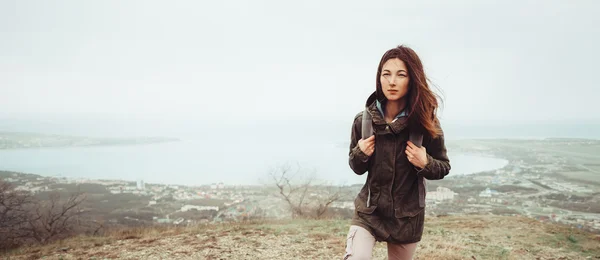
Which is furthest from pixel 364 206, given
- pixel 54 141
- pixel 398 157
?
pixel 54 141

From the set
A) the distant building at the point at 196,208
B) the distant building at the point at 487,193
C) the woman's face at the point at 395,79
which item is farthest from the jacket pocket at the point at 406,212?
the distant building at the point at 487,193

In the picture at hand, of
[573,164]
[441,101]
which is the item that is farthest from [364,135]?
[573,164]

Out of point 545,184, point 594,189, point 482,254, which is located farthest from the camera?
point 545,184

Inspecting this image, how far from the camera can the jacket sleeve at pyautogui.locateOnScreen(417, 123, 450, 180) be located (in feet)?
5.77

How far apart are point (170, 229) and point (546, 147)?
68.5m

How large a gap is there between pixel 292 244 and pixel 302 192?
10066 millimetres

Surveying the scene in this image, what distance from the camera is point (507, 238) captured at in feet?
25.8

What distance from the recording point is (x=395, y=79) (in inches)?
72.6

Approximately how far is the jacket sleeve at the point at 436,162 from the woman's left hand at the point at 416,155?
0.12 ft

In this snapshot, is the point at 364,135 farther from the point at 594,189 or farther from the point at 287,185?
the point at 594,189

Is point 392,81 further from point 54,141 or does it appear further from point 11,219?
point 54,141

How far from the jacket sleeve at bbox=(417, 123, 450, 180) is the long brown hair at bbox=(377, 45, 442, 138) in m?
0.08

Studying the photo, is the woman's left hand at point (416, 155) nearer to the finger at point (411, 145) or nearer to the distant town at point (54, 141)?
the finger at point (411, 145)

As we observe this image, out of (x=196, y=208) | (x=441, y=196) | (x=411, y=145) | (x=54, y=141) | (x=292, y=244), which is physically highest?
(x=411, y=145)
